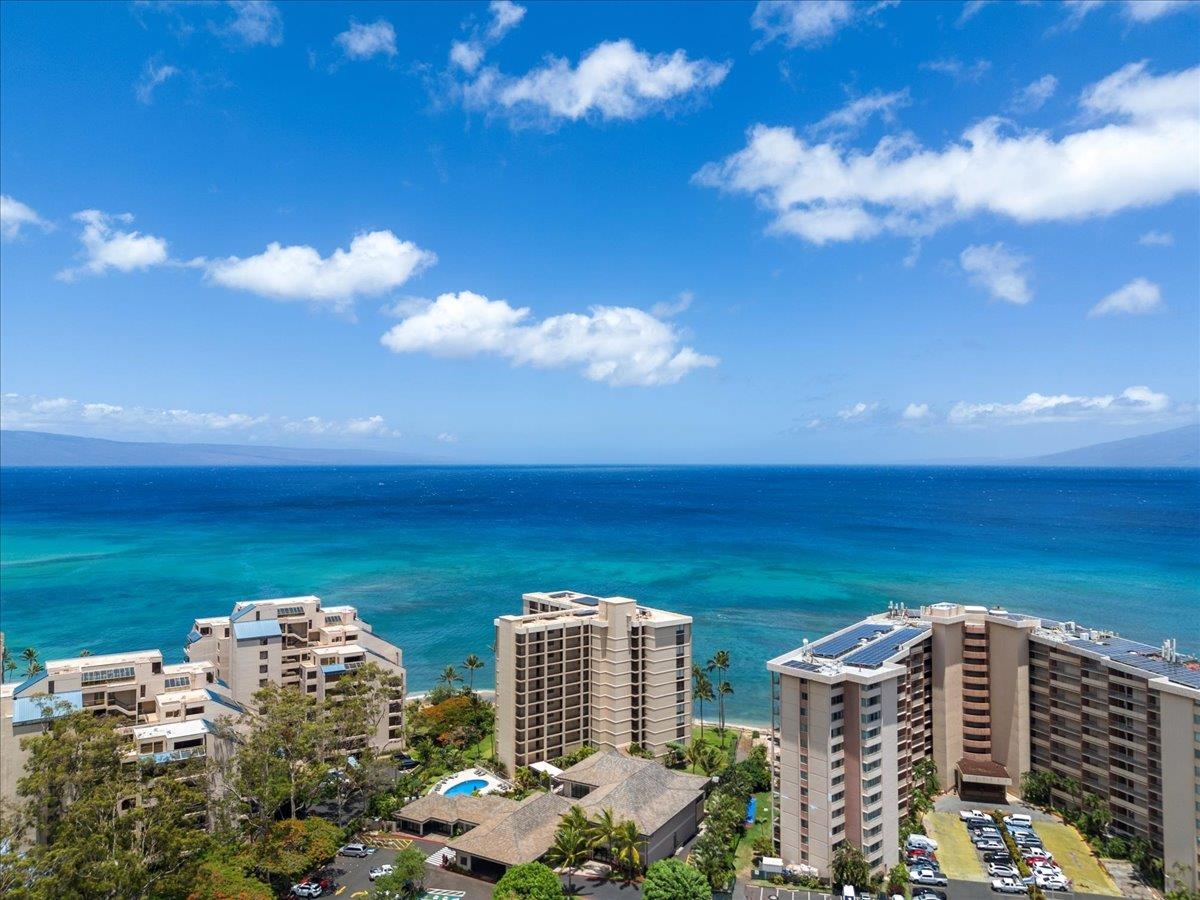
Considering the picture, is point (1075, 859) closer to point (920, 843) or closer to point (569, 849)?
→ point (920, 843)

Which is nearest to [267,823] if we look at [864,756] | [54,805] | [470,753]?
[54,805]

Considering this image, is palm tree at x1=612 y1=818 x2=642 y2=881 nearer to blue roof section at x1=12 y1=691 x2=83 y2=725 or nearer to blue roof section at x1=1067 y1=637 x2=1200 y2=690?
blue roof section at x1=1067 y1=637 x2=1200 y2=690

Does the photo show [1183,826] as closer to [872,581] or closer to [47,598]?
[872,581]

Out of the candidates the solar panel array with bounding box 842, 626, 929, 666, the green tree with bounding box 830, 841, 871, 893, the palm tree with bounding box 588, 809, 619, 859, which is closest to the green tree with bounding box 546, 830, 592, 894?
the palm tree with bounding box 588, 809, 619, 859

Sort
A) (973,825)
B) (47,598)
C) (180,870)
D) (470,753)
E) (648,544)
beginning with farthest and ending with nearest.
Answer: (648,544) → (47,598) → (470,753) → (973,825) → (180,870)

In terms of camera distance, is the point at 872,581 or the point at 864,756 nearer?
the point at 864,756

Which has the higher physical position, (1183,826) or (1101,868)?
(1183,826)

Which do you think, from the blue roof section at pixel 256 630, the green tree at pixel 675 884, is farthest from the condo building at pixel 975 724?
the blue roof section at pixel 256 630
